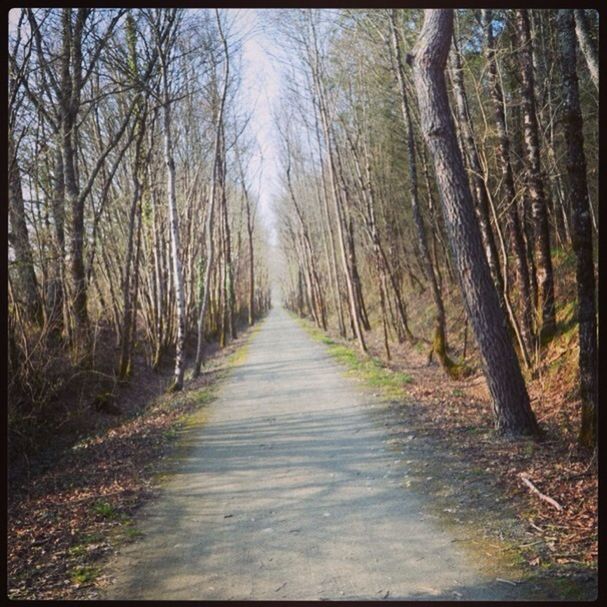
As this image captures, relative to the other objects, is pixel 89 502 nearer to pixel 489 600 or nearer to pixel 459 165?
pixel 489 600

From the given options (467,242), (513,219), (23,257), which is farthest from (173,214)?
(467,242)

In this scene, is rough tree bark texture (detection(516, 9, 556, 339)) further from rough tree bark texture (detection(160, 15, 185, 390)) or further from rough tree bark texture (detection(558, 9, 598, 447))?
rough tree bark texture (detection(160, 15, 185, 390))

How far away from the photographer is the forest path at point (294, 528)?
336 cm

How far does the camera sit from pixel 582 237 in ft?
16.3

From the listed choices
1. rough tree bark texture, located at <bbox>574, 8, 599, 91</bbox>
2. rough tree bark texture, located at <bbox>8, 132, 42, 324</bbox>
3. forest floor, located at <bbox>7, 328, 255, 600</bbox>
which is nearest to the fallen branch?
forest floor, located at <bbox>7, 328, 255, 600</bbox>

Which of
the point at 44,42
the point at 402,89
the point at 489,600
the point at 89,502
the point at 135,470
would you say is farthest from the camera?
the point at 402,89

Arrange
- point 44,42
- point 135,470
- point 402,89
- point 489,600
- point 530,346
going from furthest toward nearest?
point 402,89
point 530,346
point 44,42
point 135,470
point 489,600

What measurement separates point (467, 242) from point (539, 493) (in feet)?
9.21

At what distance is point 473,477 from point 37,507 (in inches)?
162

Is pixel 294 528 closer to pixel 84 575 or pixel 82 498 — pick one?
pixel 84 575

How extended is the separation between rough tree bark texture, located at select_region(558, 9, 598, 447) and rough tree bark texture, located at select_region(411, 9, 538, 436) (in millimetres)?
872

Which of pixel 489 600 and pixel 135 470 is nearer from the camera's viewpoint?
pixel 489 600

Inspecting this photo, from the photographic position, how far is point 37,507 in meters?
4.93
